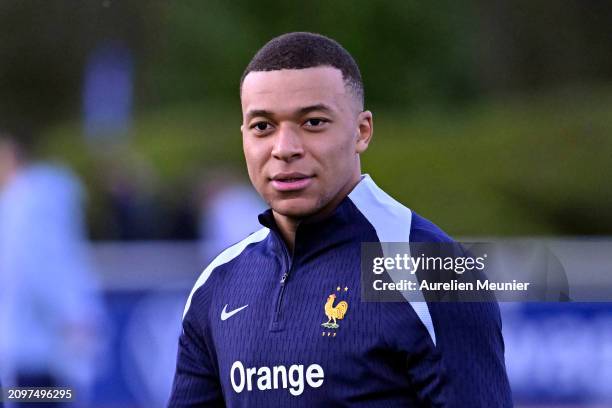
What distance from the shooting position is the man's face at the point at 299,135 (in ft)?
8.84

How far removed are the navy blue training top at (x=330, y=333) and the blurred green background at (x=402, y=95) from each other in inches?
333

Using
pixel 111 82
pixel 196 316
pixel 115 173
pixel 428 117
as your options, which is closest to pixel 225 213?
pixel 115 173

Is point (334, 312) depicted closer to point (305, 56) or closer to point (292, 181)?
point (292, 181)

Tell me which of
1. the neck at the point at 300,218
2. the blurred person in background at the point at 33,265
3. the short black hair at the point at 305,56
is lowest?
the neck at the point at 300,218

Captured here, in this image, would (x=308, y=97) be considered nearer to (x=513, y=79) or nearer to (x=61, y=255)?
(x=61, y=255)

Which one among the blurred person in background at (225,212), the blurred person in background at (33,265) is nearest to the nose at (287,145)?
the blurred person in background at (33,265)

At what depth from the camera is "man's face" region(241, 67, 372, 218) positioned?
2693 mm

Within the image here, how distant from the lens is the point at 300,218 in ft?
9.18

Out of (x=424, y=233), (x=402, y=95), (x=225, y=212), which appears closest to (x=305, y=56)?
(x=424, y=233)

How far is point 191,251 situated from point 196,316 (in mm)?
6536

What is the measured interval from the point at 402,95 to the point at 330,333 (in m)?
12.3

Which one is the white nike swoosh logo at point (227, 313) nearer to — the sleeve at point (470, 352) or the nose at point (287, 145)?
the nose at point (287, 145)

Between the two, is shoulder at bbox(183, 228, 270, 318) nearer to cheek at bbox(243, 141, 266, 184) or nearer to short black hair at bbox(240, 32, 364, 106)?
cheek at bbox(243, 141, 266, 184)

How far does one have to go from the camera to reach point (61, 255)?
6.71m
